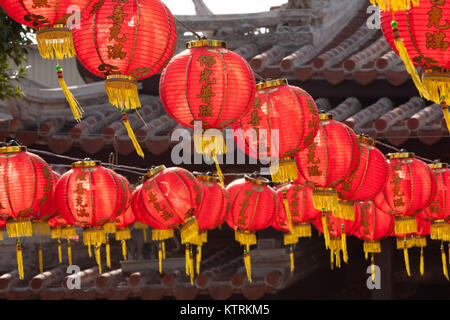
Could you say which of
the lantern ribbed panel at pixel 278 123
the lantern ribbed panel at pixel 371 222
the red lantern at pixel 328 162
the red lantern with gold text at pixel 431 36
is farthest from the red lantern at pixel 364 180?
the red lantern with gold text at pixel 431 36

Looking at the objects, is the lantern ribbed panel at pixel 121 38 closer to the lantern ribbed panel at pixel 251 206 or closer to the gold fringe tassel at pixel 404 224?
the lantern ribbed panel at pixel 251 206

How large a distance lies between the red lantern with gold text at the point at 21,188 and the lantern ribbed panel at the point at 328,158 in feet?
7.81

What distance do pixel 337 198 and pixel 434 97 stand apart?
2.43 meters

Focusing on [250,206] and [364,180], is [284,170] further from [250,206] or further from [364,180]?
[250,206]

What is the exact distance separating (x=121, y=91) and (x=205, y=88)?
0.72 m

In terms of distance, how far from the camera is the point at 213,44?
580 centimetres

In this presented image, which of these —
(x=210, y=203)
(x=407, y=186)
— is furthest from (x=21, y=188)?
(x=407, y=186)

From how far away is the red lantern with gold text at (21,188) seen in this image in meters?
7.01

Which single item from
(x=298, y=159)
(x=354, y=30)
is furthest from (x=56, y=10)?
(x=354, y=30)

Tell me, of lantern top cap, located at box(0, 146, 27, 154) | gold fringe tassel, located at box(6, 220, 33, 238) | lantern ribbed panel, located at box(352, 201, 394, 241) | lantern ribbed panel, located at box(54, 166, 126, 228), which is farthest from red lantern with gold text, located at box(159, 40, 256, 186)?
lantern ribbed panel, located at box(352, 201, 394, 241)

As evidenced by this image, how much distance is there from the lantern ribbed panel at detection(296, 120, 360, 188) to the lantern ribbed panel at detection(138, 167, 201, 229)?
3.75ft

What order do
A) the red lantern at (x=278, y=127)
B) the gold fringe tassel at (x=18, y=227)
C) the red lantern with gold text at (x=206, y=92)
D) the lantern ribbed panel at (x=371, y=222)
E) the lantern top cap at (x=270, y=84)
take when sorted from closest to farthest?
the red lantern with gold text at (x=206, y=92)
the red lantern at (x=278, y=127)
the lantern top cap at (x=270, y=84)
the gold fringe tassel at (x=18, y=227)
the lantern ribbed panel at (x=371, y=222)

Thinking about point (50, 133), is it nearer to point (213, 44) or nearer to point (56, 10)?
point (213, 44)

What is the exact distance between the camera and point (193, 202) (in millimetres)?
7387
